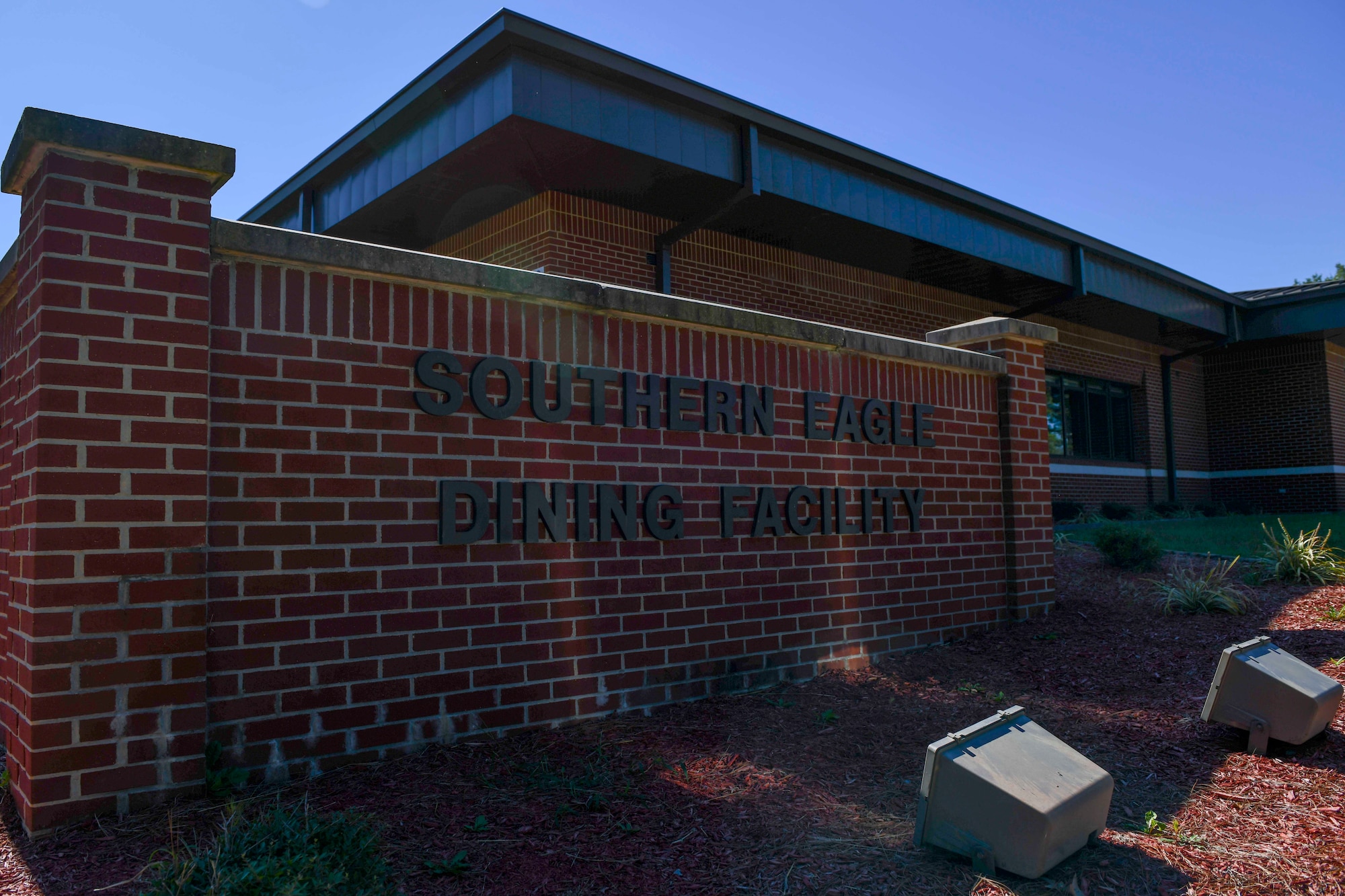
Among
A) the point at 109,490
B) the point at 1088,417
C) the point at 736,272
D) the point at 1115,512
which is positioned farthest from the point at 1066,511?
the point at 109,490

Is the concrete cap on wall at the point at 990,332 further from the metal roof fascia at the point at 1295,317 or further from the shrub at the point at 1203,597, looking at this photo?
the metal roof fascia at the point at 1295,317

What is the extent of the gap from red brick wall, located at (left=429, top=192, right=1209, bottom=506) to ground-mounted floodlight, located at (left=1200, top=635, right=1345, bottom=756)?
21.5 ft

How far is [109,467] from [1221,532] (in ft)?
46.0

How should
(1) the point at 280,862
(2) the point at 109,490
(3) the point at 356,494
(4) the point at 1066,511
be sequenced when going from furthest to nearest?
(4) the point at 1066,511
(3) the point at 356,494
(2) the point at 109,490
(1) the point at 280,862

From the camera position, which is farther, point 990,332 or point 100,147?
point 990,332

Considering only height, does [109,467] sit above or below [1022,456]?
below

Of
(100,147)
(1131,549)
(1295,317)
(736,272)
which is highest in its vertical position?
(1295,317)

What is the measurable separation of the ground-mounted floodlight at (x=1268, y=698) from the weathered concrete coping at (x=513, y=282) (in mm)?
2910

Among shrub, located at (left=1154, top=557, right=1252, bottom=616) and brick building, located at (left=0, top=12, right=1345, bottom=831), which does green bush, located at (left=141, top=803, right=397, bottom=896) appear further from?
shrub, located at (left=1154, top=557, right=1252, bottom=616)

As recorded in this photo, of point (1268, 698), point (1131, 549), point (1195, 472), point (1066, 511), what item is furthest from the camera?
point (1195, 472)

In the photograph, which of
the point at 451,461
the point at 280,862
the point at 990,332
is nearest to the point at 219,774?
the point at 280,862

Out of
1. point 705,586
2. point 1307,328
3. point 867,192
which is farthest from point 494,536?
point 1307,328

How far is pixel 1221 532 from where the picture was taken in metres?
13.2

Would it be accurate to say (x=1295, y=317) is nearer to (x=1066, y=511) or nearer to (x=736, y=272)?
(x=1066, y=511)
